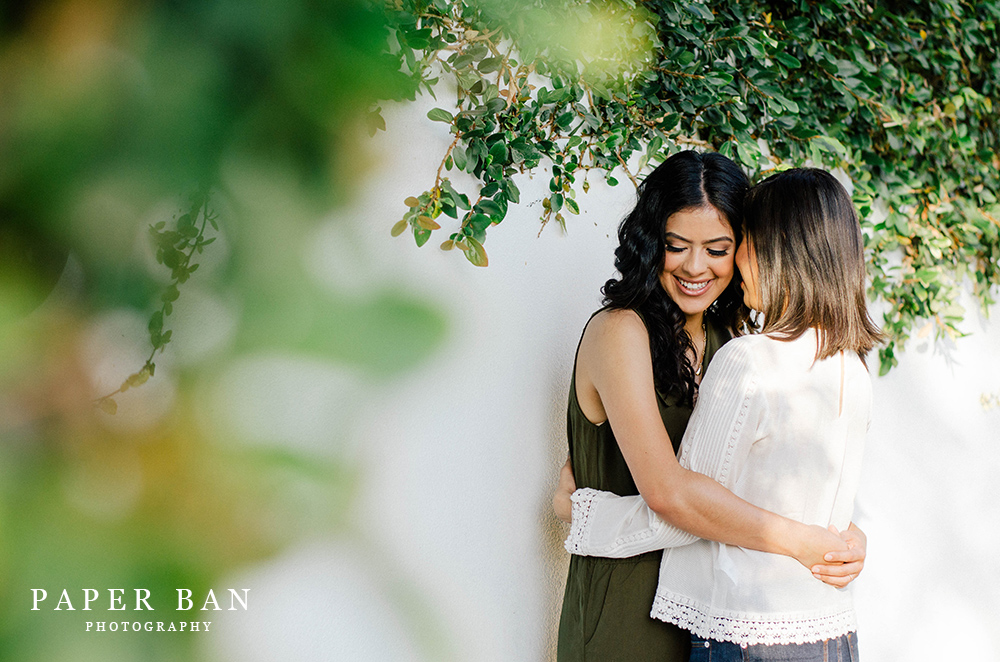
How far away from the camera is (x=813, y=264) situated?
1403mm

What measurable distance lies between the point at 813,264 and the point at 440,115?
0.78 m

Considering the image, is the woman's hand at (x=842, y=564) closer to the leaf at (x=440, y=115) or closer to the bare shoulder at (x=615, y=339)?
the bare shoulder at (x=615, y=339)

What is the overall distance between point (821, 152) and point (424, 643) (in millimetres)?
2363

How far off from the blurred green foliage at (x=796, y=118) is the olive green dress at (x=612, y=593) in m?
0.48

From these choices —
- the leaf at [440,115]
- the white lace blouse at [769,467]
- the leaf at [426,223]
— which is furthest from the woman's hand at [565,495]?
the leaf at [440,115]

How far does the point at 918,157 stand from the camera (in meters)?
2.67

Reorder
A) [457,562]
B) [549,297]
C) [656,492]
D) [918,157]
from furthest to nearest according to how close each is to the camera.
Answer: [918,157]
[549,297]
[457,562]
[656,492]

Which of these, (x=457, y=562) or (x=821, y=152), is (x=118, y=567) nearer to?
(x=457, y=562)

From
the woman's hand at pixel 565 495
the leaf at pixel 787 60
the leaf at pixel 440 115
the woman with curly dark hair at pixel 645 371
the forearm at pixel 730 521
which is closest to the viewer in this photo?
the forearm at pixel 730 521

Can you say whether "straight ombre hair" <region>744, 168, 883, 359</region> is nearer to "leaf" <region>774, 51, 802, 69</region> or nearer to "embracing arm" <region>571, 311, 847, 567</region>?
"embracing arm" <region>571, 311, 847, 567</region>

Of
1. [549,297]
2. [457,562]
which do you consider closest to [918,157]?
[549,297]

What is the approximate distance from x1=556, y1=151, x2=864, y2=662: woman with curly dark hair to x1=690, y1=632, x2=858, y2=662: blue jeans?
12 centimetres

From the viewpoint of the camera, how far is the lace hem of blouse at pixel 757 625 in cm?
132

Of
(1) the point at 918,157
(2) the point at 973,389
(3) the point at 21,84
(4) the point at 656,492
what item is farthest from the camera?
(2) the point at 973,389
